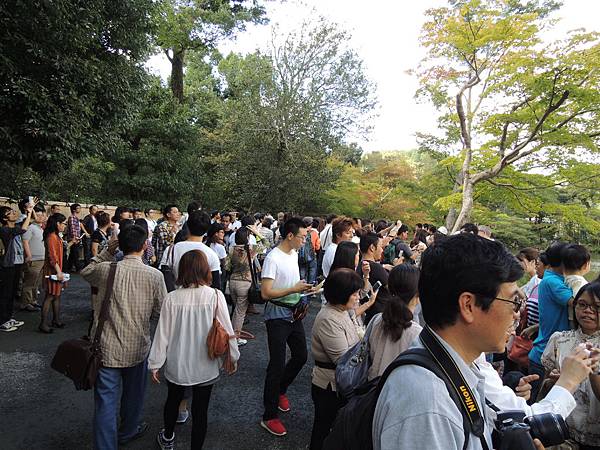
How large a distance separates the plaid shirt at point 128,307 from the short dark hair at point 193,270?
0.33 metres

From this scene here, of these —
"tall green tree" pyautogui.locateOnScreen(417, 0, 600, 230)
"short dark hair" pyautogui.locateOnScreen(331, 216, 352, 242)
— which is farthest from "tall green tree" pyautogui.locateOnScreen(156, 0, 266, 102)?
"short dark hair" pyautogui.locateOnScreen(331, 216, 352, 242)

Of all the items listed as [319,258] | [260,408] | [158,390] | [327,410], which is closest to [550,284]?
[327,410]

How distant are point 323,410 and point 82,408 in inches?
98.1

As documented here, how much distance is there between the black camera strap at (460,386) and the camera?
0.93 metres

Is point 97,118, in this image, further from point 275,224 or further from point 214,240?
point 275,224

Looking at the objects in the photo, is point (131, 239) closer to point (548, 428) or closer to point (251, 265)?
point (251, 265)

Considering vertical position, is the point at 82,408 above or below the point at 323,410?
below

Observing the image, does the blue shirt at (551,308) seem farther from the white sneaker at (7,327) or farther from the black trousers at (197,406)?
the white sneaker at (7,327)

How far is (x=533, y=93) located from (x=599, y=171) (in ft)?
9.14

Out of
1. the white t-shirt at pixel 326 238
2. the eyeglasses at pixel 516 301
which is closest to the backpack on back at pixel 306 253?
the white t-shirt at pixel 326 238

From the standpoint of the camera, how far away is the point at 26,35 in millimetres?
6227

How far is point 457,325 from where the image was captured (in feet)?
3.52

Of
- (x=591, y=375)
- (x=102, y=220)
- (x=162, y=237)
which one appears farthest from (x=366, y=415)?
(x=102, y=220)

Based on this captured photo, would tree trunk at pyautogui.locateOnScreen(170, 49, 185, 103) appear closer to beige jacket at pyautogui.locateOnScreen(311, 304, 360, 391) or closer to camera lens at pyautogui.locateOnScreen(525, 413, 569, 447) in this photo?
beige jacket at pyautogui.locateOnScreen(311, 304, 360, 391)
